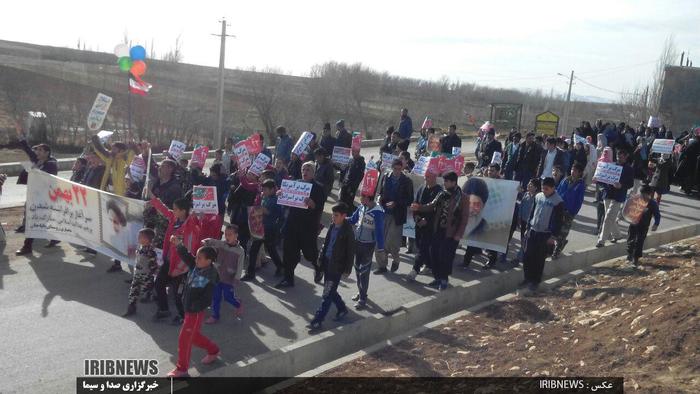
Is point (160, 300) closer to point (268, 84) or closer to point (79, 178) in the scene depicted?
point (79, 178)

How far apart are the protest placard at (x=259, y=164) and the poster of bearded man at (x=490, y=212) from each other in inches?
135

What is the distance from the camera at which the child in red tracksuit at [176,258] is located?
798 centimetres

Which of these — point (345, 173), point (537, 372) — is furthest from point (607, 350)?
point (345, 173)

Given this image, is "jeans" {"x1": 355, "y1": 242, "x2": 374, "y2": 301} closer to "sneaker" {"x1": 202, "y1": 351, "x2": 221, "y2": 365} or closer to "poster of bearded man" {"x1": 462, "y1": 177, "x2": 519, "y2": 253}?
"sneaker" {"x1": 202, "y1": 351, "x2": 221, "y2": 365}

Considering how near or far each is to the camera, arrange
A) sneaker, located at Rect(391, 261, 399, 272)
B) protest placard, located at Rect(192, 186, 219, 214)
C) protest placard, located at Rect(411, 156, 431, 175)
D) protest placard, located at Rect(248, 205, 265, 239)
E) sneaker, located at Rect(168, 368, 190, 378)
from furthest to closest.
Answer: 1. protest placard, located at Rect(411, 156, 431, 175)
2. sneaker, located at Rect(391, 261, 399, 272)
3. protest placard, located at Rect(248, 205, 265, 239)
4. protest placard, located at Rect(192, 186, 219, 214)
5. sneaker, located at Rect(168, 368, 190, 378)

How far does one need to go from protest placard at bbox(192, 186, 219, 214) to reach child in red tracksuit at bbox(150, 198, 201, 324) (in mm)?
421

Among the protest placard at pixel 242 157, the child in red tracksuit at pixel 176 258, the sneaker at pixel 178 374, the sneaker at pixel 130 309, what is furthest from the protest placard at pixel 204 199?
the protest placard at pixel 242 157

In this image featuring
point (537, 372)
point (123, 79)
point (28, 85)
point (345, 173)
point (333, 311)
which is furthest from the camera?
point (123, 79)

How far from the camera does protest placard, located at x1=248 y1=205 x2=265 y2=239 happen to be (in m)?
9.86

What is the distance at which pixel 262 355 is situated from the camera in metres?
7.12

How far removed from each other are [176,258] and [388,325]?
2.73m

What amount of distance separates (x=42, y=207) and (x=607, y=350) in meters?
8.47

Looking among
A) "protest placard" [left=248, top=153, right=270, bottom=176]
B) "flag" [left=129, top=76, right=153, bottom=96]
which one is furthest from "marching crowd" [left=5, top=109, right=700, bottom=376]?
"flag" [left=129, top=76, right=153, bottom=96]

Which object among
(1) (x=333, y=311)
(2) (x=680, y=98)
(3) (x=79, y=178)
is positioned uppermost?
(2) (x=680, y=98)
